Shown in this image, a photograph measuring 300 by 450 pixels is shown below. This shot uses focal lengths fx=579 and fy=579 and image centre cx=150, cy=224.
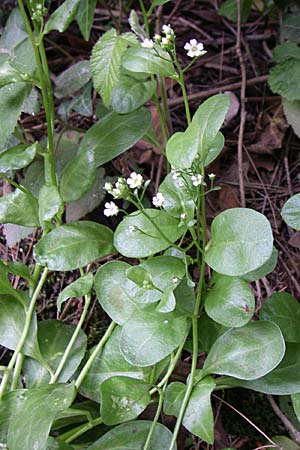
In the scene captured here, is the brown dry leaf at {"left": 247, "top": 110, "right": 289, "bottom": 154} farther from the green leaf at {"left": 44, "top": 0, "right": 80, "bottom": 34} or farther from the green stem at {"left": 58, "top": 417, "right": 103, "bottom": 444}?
the green stem at {"left": 58, "top": 417, "right": 103, "bottom": 444}

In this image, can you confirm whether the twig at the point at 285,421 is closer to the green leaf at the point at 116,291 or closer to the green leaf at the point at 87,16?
the green leaf at the point at 116,291

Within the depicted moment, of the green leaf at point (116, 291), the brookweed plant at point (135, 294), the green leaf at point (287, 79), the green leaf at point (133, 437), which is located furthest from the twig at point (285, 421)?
the green leaf at point (287, 79)

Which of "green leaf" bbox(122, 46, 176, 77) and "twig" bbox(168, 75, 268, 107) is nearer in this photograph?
"green leaf" bbox(122, 46, 176, 77)

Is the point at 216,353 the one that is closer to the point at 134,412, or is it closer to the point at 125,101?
the point at 134,412

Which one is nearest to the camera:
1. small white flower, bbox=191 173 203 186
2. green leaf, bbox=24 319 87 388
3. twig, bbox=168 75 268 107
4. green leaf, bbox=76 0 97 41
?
small white flower, bbox=191 173 203 186

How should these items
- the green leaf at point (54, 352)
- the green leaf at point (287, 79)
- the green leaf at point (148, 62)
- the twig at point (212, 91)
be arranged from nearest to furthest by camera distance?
the green leaf at point (148, 62) < the green leaf at point (54, 352) < the green leaf at point (287, 79) < the twig at point (212, 91)

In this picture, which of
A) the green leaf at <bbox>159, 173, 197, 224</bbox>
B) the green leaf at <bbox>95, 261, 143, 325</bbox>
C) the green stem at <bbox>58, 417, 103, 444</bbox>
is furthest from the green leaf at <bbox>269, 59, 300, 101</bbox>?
the green stem at <bbox>58, 417, 103, 444</bbox>

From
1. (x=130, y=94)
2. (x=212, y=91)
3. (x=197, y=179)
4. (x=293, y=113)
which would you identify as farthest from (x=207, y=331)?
(x=212, y=91)
